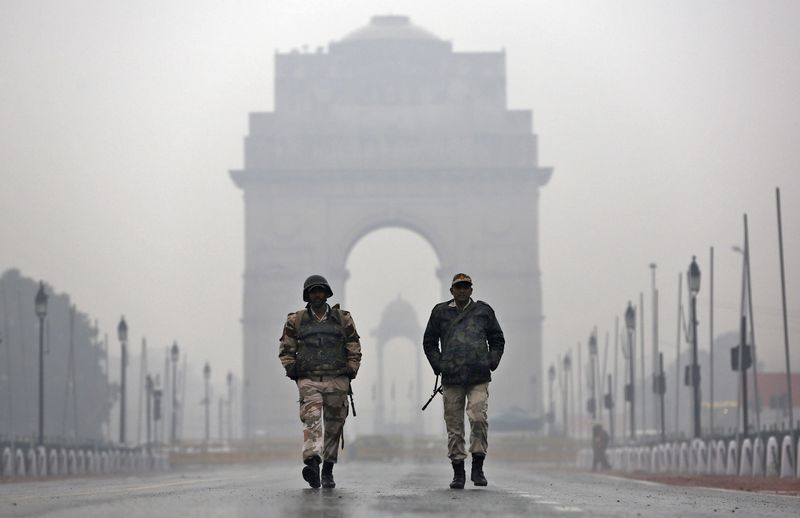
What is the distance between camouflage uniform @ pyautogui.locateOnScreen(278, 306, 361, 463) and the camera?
51.9 feet

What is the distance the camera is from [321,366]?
15.8 m

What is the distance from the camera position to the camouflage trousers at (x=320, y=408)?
621 inches

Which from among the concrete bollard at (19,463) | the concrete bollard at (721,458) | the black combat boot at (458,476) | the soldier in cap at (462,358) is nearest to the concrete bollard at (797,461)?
the concrete bollard at (721,458)

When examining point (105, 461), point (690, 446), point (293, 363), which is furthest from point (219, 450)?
point (293, 363)

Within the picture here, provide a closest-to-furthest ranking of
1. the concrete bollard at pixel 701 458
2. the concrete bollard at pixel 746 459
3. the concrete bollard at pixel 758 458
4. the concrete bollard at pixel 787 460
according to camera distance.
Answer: the concrete bollard at pixel 787 460 < the concrete bollard at pixel 758 458 < the concrete bollard at pixel 746 459 < the concrete bollard at pixel 701 458

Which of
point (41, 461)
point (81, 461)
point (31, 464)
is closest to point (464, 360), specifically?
point (31, 464)

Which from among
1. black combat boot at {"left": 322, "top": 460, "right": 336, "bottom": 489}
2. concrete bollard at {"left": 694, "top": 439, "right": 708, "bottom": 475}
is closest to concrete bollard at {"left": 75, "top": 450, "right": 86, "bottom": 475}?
concrete bollard at {"left": 694, "top": 439, "right": 708, "bottom": 475}

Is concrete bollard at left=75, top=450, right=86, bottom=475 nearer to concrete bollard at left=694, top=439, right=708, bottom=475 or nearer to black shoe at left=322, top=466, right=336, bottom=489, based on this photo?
concrete bollard at left=694, top=439, right=708, bottom=475

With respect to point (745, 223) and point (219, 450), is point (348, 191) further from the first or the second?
point (745, 223)

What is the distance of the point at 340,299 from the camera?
3819 inches

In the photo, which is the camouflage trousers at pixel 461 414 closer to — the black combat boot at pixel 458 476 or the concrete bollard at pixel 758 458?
the black combat boot at pixel 458 476

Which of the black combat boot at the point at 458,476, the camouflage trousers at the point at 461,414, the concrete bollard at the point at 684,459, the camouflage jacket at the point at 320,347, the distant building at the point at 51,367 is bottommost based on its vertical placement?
the concrete bollard at the point at 684,459

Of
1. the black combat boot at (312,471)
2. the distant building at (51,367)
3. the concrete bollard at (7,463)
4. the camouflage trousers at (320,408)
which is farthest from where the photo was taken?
the distant building at (51,367)

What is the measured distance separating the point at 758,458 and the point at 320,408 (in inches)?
618
